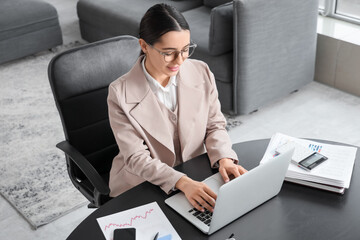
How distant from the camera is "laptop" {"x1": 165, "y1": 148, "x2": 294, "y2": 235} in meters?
1.35

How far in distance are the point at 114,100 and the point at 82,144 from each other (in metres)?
0.41

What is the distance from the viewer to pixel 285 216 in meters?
1.49

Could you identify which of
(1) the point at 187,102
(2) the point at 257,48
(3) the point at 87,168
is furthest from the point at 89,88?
(2) the point at 257,48

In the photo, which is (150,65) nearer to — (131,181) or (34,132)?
(131,181)

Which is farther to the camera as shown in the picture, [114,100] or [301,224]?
[114,100]

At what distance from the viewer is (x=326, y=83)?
370 cm

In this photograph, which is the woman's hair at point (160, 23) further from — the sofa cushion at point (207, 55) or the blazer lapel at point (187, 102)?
the sofa cushion at point (207, 55)

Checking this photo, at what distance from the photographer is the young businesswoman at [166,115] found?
1.63 metres

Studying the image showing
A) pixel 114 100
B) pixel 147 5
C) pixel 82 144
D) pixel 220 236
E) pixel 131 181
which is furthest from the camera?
pixel 147 5

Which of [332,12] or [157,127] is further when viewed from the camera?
[332,12]

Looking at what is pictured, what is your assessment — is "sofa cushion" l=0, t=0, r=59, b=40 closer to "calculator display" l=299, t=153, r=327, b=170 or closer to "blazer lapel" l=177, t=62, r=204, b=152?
"blazer lapel" l=177, t=62, r=204, b=152

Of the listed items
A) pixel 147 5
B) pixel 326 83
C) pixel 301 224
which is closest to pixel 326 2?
pixel 326 83

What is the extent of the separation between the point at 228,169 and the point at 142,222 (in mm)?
347

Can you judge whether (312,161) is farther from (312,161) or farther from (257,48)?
(257,48)
